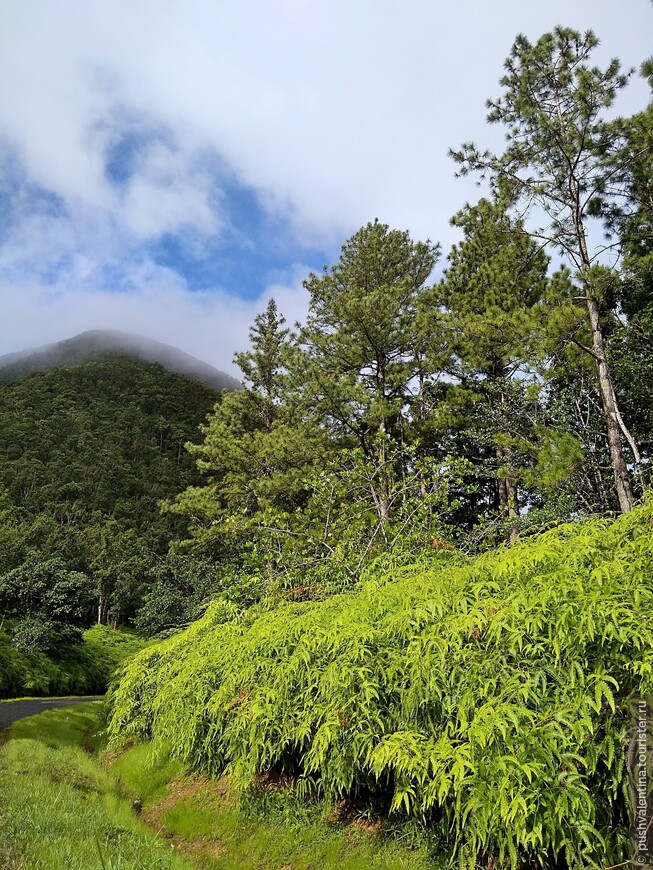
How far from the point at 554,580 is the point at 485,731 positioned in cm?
114

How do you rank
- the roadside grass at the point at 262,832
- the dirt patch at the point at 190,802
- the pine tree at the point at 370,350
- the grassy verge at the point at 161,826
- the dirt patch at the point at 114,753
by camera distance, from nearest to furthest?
the grassy verge at the point at 161,826 → the roadside grass at the point at 262,832 → the dirt patch at the point at 190,802 → the dirt patch at the point at 114,753 → the pine tree at the point at 370,350

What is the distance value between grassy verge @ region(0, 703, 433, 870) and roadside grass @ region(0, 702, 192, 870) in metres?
0.01

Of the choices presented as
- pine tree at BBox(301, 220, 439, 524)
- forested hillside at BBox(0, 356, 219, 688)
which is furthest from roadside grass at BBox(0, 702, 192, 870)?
forested hillside at BBox(0, 356, 219, 688)

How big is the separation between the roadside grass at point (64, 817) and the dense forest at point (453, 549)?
0.95m

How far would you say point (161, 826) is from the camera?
632cm

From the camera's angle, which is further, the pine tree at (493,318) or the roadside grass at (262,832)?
the pine tree at (493,318)

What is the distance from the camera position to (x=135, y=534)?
2258 inches

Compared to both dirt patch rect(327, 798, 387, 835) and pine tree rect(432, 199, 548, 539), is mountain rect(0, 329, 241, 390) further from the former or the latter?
dirt patch rect(327, 798, 387, 835)

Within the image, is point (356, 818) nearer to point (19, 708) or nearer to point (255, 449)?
point (19, 708)

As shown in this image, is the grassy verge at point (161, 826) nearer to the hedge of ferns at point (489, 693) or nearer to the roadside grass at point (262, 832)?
the roadside grass at point (262, 832)

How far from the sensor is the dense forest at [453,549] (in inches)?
118

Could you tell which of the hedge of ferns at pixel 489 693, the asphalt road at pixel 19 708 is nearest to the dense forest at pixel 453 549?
the hedge of ferns at pixel 489 693

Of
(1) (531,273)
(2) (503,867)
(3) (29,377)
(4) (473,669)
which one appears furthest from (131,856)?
(3) (29,377)

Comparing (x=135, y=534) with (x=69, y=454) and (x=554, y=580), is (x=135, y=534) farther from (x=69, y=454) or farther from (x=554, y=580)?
(x=554, y=580)
